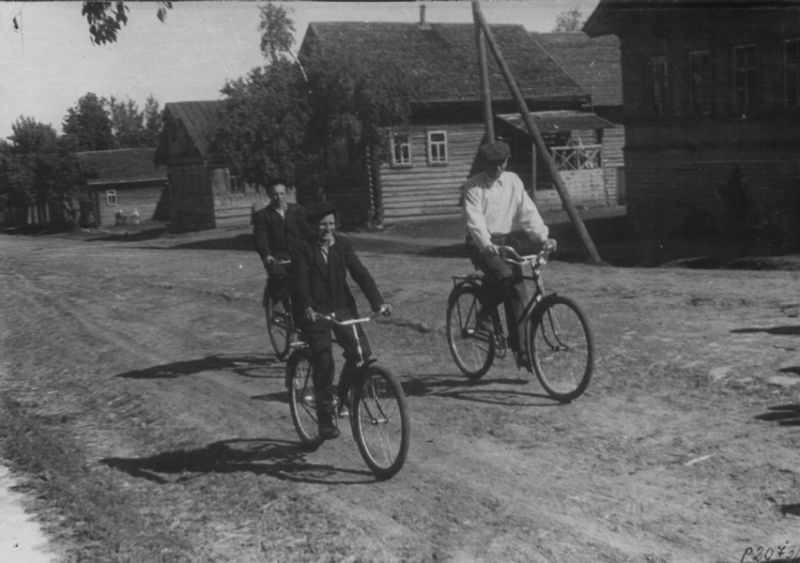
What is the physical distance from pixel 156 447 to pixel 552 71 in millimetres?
36306

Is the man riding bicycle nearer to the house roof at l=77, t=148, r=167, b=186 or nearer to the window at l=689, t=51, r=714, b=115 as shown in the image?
the window at l=689, t=51, r=714, b=115

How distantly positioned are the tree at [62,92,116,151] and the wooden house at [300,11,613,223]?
56.4 m


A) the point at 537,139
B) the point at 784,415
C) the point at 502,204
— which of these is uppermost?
the point at 537,139

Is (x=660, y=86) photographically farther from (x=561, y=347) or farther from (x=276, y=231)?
(x=561, y=347)

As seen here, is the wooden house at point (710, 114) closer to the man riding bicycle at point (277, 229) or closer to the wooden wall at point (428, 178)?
the wooden wall at point (428, 178)

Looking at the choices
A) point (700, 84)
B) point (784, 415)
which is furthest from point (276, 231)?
point (700, 84)

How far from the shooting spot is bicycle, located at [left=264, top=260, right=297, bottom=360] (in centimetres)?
1032

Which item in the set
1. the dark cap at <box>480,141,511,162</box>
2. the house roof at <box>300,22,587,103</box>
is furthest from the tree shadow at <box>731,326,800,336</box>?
the house roof at <box>300,22,587,103</box>

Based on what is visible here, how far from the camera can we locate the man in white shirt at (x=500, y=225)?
825cm

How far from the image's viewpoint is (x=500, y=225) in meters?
8.48

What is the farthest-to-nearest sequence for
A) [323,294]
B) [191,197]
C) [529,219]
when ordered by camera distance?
[191,197], [529,219], [323,294]

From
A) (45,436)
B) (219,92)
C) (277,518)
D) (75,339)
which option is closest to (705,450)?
(277,518)

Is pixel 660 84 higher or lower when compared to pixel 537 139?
higher

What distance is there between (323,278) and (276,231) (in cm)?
361
